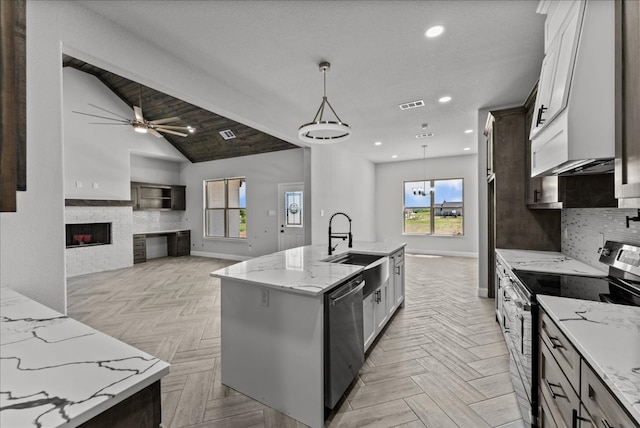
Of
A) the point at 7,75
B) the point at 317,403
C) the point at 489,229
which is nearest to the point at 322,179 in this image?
the point at 489,229

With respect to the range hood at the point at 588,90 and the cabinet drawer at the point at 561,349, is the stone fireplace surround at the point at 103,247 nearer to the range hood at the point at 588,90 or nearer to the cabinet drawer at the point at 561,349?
the cabinet drawer at the point at 561,349

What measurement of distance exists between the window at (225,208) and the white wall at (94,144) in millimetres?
2032

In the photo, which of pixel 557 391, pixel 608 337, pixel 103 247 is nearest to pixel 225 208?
pixel 103 247

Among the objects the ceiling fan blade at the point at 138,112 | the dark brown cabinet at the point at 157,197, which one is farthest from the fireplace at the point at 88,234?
the ceiling fan blade at the point at 138,112

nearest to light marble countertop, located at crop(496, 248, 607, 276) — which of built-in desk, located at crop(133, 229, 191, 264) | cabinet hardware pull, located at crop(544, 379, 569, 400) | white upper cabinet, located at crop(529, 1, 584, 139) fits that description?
cabinet hardware pull, located at crop(544, 379, 569, 400)

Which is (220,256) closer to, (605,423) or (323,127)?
(323,127)

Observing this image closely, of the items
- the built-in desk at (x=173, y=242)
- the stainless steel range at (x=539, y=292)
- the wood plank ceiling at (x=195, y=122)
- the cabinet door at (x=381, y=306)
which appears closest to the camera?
the stainless steel range at (x=539, y=292)

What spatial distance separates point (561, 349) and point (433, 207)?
7575mm

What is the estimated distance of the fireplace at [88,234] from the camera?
6.19 meters

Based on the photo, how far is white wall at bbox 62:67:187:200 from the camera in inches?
230

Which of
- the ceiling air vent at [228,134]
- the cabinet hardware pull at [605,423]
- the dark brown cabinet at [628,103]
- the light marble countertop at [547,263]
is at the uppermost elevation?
the ceiling air vent at [228,134]

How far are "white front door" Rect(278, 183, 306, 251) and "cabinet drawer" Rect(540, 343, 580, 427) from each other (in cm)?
547

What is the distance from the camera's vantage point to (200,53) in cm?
285

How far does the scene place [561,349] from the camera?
1.24m
